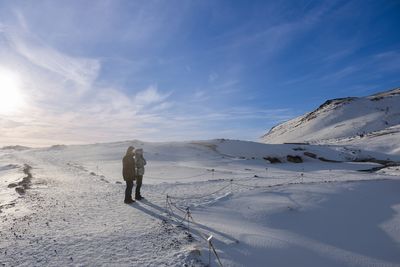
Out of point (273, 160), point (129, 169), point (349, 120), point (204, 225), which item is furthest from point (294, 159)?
point (349, 120)

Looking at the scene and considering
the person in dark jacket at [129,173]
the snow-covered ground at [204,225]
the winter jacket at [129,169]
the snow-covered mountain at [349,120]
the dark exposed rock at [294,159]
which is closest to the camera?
the snow-covered ground at [204,225]

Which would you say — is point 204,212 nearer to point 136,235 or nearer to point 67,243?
point 136,235

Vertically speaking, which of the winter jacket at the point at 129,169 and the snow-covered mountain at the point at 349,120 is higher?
the snow-covered mountain at the point at 349,120

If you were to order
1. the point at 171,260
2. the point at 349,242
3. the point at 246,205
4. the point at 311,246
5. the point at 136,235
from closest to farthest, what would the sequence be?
the point at 171,260
the point at 136,235
the point at 311,246
the point at 349,242
the point at 246,205

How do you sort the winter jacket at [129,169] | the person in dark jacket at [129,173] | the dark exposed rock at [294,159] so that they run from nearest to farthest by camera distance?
the person in dark jacket at [129,173] → the winter jacket at [129,169] → the dark exposed rock at [294,159]

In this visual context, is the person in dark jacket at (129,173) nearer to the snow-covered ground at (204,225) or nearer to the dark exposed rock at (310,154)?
the snow-covered ground at (204,225)

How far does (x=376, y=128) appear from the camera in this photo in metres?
119

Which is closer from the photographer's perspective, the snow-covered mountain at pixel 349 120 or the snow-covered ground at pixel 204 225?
the snow-covered ground at pixel 204 225

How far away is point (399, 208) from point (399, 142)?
58176 mm

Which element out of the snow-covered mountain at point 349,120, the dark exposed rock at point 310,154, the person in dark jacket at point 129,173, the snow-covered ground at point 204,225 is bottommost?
the snow-covered ground at point 204,225

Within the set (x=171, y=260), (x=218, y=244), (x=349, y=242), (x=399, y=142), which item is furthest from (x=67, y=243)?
(x=399, y=142)

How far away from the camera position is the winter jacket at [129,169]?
1494 centimetres

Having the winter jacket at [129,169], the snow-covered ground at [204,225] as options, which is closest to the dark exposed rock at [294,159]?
the snow-covered ground at [204,225]

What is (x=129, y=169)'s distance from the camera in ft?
49.7
